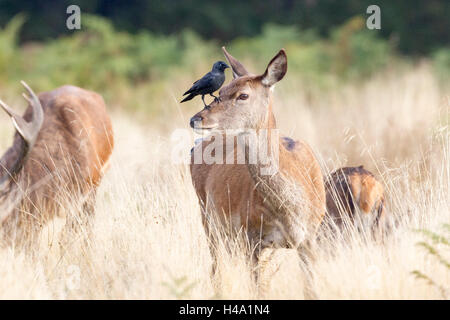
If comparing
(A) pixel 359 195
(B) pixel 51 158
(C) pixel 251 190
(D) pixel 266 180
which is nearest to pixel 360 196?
(A) pixel 359 195

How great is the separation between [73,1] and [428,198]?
1861 cm

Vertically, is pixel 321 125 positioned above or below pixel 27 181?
above

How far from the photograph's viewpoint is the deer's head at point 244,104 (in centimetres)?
508

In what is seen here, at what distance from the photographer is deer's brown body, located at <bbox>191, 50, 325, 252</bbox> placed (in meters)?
5.15

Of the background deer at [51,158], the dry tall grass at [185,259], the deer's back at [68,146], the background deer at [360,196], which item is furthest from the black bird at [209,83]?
the deer's back at [68,146]

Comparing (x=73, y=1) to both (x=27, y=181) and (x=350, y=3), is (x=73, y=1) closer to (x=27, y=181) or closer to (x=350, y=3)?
(x=350, y=3)

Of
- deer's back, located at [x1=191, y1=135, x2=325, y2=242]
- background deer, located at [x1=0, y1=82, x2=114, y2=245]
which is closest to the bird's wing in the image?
deer's back, located at [x1=191, y1=135, x2=325, y2=242]

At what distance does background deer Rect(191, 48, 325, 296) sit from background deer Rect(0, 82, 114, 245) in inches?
77.6

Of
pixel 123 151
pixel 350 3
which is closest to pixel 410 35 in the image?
pixel 350 3

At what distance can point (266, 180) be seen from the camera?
5254 millimetres

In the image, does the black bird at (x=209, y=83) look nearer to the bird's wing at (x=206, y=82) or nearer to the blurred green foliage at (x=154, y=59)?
the bird's wing at (x=206, y=82)

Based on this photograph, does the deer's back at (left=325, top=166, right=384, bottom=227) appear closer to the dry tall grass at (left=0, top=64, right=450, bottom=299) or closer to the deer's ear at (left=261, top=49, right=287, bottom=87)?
the dry tall grass at (left=0, top=64, right=450, bottom=299)

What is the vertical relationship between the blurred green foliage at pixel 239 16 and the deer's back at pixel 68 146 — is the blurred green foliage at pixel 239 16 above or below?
above

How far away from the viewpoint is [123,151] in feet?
33.9
